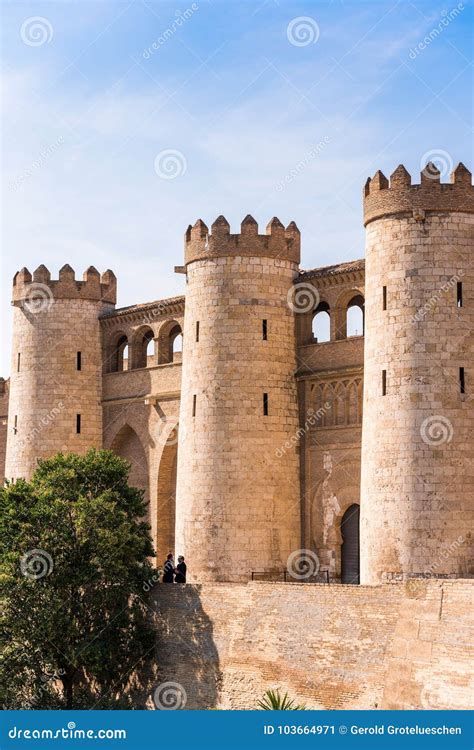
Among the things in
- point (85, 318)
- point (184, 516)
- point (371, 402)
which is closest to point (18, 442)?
point (85, 318)

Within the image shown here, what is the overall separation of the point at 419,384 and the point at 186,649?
821 centimetres

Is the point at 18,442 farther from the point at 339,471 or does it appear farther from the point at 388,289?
the point at 388,289

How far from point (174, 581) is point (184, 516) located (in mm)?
1841

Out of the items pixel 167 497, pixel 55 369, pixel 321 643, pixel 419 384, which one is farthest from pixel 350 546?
pixel 55 369

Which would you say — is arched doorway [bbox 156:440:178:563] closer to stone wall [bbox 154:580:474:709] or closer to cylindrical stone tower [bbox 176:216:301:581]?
cylindrical stone tower [bbox 176:216:301:581]

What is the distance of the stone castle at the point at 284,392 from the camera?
29.3m

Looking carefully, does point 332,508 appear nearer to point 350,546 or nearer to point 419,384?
point 350,546

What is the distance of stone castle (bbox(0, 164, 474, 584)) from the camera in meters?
29.3

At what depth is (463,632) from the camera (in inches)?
963

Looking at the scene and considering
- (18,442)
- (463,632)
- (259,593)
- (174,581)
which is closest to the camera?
(463,632)

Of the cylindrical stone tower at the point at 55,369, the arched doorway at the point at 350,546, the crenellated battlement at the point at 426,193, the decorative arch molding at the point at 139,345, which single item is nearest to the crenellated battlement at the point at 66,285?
the cylindrical stone tower at the point at 55,369

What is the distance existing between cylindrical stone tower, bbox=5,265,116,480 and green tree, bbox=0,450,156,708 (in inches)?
370

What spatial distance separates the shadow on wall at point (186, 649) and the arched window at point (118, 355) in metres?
11.6

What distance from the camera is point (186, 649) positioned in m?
30.1
